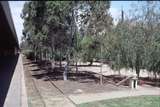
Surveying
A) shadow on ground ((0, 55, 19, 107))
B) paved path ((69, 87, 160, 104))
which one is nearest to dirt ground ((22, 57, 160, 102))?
paved path ((69, 87, 160, 104))

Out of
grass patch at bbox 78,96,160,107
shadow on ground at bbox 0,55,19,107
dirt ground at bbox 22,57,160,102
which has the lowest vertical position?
dirt ground at bbox 22,57,160,102

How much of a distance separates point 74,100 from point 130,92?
12.6 ft

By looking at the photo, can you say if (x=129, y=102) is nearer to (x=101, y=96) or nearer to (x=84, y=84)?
(x=101, y=96)

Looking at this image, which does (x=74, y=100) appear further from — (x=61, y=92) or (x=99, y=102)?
(x=61, y=92)

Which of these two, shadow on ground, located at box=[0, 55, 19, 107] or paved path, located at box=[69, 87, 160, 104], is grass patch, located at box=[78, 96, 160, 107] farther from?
shadow on ground, located at box=[0, 55, 19, 107]

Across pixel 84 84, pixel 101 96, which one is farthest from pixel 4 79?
pixel 101 96

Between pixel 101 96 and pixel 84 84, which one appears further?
pixel 84 84

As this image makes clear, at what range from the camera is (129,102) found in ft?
46.1

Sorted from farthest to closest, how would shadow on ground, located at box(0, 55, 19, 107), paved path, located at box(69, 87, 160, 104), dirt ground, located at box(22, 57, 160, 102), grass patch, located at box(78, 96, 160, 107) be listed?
dirt ground, located at box(22, 57, 160, 102), shadow on ground, located at box(0, 55, 19, 107), paved path, located at box(69, 87, 160, 104), grass patch, located at box(78, 96, 160, 107)

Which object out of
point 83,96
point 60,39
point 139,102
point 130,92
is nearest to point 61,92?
point 83,96

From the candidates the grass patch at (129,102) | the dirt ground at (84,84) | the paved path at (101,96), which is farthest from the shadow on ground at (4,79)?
the grass patch at (129,102)

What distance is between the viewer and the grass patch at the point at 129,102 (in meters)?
13.4

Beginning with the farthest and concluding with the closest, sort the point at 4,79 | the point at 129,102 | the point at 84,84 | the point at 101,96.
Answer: the point at 4,79
the point at 84,84
the point at 101,96
the point at 129,102

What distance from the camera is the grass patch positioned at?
44.0 ft
